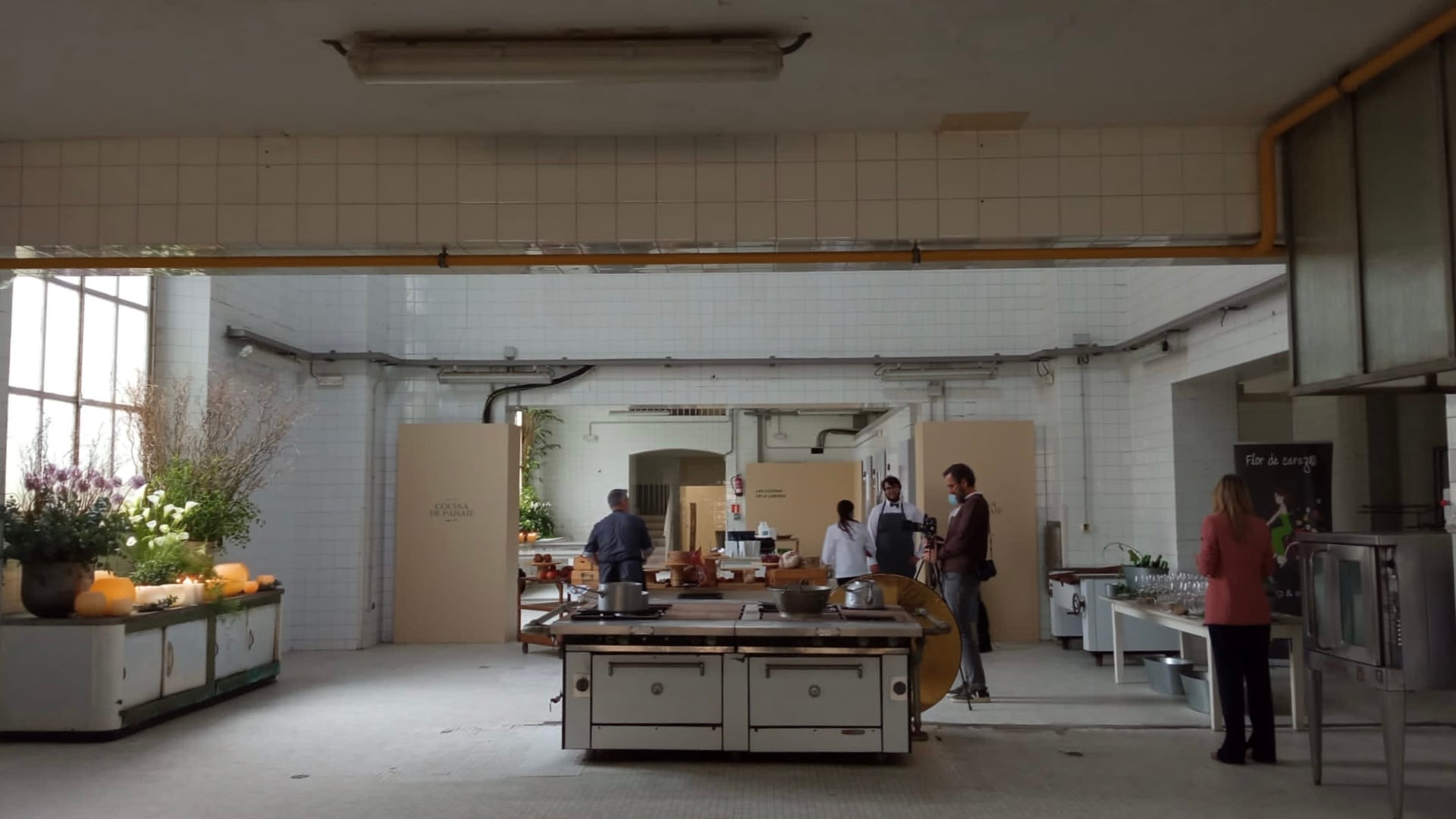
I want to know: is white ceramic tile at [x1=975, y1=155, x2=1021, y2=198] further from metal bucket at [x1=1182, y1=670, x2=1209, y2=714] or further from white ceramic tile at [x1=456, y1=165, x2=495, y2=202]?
metal bucket at [x1=1182, y1=670, x2=1209, y2=714]

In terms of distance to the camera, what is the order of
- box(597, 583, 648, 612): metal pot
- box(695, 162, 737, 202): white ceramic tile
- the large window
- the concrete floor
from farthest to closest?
the large window, box(597, 583, 648, 612): metal pot, box(695, 162, 737, 202): white ceramic tile, the concrete floor

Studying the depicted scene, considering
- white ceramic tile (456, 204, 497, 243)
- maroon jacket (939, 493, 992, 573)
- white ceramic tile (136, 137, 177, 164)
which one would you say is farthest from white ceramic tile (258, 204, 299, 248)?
maroon jacket (939, 493, 992, 573)

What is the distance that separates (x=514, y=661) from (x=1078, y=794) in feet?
19.2

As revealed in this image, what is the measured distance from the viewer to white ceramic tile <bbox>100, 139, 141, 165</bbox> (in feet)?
18.7

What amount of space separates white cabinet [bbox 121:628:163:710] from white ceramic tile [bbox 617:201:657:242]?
166 inches

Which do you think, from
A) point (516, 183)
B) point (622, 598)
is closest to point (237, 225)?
point (516, 183)

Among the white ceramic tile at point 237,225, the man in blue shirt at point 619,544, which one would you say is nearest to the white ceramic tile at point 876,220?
the white ceramic tile at point 237,225

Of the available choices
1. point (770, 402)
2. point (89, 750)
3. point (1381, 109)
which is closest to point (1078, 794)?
point (1381, 109)

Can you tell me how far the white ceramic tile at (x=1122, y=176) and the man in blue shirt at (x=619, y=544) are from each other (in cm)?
486

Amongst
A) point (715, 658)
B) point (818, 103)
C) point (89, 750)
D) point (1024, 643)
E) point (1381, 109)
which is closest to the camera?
point (1381, 109)

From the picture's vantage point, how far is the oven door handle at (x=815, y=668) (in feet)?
19.4

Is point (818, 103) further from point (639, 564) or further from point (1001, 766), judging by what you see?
point (639, 564)

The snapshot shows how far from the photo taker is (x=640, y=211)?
555 centimetres

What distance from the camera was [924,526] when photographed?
28.6ft
